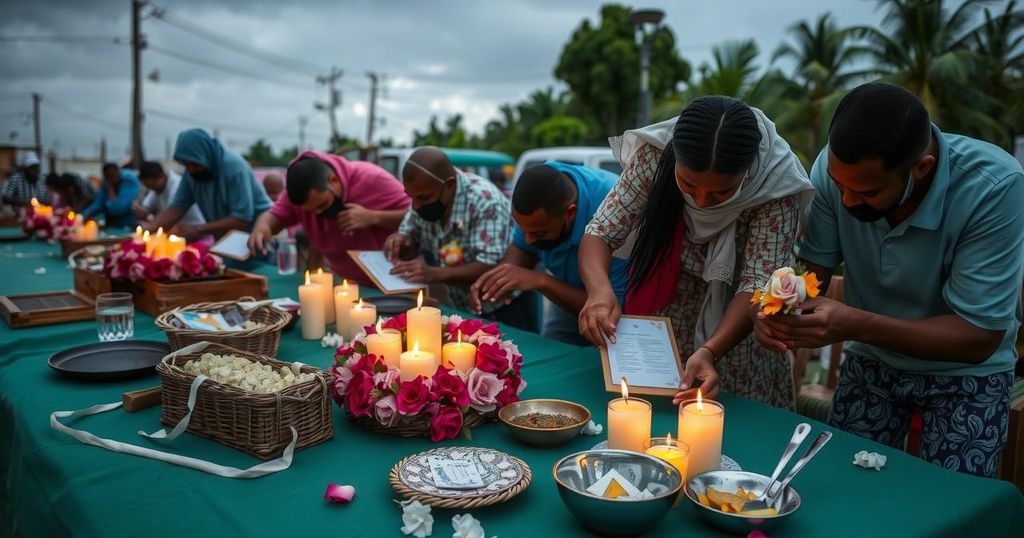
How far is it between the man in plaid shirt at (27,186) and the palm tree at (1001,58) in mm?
20410

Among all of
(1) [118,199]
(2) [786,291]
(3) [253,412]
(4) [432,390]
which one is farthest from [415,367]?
(1) [118,199]

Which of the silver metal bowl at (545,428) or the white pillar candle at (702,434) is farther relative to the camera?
the silver metal bowl at (545,428)

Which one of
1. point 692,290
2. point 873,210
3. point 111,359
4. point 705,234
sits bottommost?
point 111,359

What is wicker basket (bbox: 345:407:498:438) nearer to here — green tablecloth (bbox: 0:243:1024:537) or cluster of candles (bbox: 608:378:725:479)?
green tablecloth (bbox: 0:243:1024:537)

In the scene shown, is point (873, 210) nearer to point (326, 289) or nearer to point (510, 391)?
point (510, 391)

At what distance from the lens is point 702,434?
4.74 ft

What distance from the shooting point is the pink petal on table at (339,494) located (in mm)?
1370

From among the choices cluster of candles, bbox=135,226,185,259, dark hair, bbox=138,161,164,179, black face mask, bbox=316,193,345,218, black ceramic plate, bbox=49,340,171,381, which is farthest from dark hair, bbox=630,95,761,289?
dark hair, bbox=138,161,164,179

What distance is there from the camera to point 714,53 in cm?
1659

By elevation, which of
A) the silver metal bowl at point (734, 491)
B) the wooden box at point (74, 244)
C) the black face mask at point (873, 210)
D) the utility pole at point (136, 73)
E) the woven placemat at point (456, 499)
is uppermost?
the utility pole at point (136, 73)

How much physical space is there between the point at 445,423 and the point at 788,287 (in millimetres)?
908

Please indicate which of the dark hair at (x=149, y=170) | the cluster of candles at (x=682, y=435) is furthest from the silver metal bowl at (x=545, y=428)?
the dark hair at (x=149, y=170)

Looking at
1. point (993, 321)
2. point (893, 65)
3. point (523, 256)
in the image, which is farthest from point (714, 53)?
point (993, 321)

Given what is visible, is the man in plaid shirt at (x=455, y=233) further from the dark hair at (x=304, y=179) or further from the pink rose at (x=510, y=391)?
the pink rose at (x=510, y=391)
